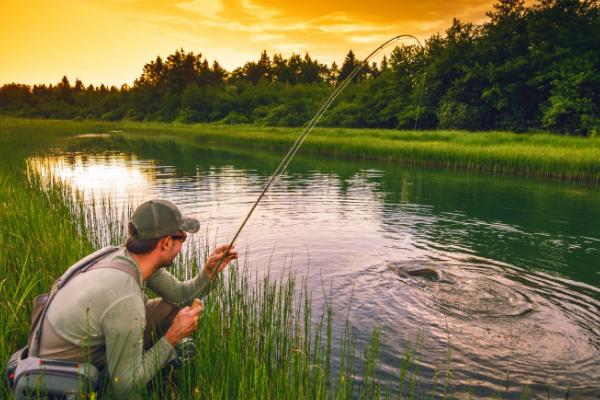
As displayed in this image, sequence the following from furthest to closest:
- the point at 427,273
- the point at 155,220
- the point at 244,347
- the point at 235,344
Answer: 1. the point at 427,273
2. the point at 244,347
3. the point at 235,344
4. the point at 155,220

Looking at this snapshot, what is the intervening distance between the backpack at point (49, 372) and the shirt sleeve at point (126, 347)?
16 cm

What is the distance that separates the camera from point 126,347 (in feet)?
8.65

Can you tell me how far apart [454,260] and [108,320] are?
7891 millimetres

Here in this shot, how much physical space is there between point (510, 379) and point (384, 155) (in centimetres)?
2445

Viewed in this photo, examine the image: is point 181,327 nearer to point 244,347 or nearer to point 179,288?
point 179,288

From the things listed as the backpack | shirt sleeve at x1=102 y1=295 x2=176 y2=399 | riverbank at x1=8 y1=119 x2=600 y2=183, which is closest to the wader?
the backpack

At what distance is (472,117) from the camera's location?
4566cm

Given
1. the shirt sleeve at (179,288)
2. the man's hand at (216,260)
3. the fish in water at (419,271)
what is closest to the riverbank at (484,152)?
the fish in water at (419,271)

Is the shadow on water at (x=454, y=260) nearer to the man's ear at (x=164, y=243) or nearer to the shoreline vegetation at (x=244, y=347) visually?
the shoreline vegetation at (x=244, y=347)

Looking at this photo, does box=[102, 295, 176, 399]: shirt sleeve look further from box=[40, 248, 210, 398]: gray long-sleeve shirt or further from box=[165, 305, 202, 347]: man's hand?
box=[165, 305, 202, 347]: man's hand

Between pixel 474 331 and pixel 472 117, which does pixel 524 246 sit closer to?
pixel 474 331

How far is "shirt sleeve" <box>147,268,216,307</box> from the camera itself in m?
3.80

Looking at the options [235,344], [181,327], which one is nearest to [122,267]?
[181,327]

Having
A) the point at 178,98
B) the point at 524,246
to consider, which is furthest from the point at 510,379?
the point at 178,98
